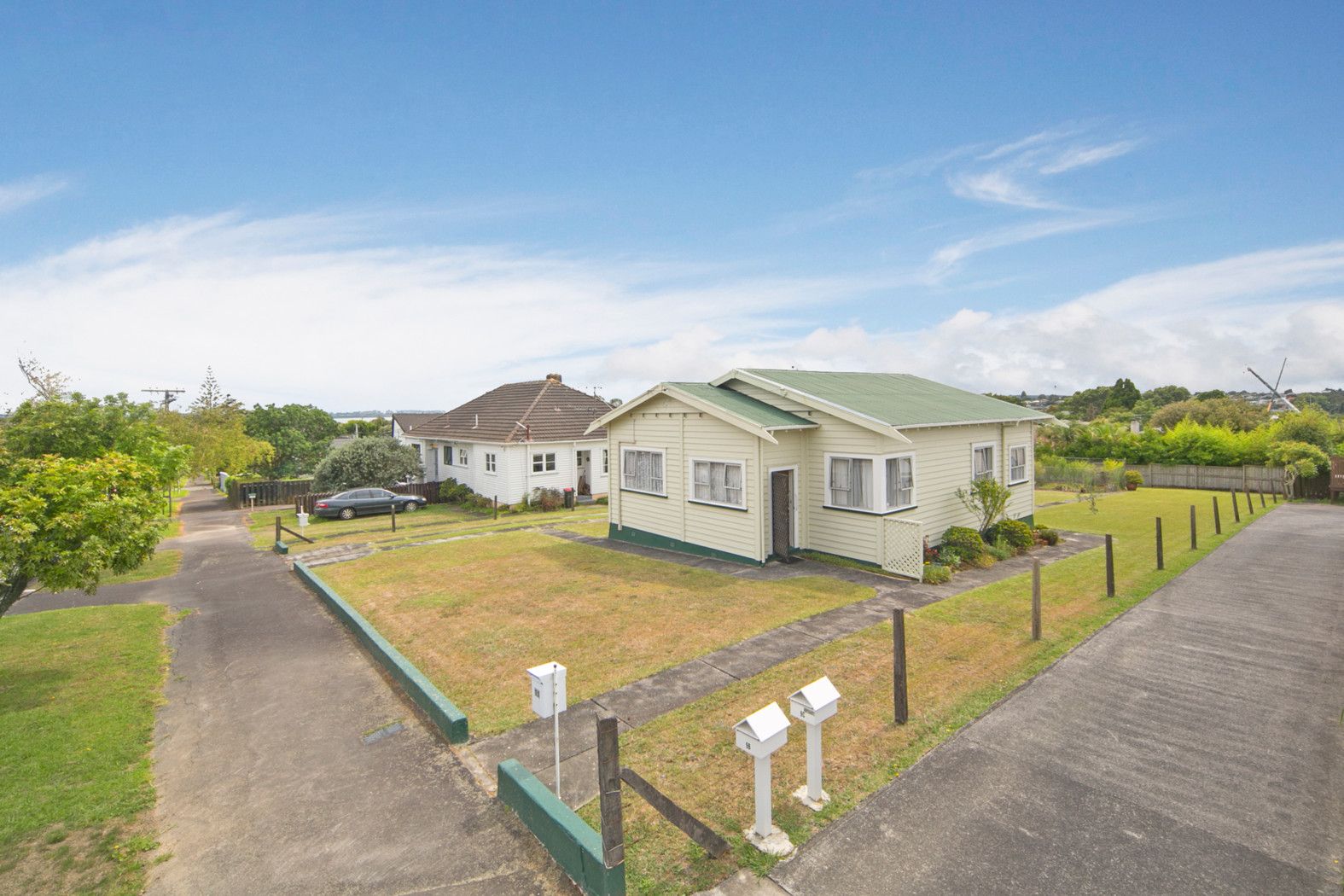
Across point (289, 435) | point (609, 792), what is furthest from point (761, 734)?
point (289, 435)

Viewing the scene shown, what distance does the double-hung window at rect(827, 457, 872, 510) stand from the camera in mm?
14617

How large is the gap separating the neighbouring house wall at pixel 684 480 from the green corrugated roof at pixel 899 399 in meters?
2.19

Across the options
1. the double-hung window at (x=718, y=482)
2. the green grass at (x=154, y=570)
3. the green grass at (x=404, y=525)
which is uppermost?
the double-hung window at (x=718, y=482)

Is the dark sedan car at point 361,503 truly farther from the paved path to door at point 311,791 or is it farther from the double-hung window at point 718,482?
the paved path to door at point 311,791

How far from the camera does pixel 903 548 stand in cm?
1392

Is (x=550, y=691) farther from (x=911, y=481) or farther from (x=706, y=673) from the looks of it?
(x=911, y=481)

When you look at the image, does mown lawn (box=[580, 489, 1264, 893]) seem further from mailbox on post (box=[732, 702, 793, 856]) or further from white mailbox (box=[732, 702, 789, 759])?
white mailbox (box=[732, 702, 789, 759])

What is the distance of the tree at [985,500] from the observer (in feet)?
53.9

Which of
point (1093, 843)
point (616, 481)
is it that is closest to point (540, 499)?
point (616, 481)

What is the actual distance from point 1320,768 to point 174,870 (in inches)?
409

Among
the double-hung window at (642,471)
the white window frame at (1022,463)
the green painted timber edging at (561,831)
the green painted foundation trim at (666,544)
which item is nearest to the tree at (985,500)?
the white window frame at (1022,463)

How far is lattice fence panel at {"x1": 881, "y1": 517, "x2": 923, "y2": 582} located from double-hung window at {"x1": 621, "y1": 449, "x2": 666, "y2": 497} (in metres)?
6.14

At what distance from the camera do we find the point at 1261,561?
15.4 m

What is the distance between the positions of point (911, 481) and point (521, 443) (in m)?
17.3
